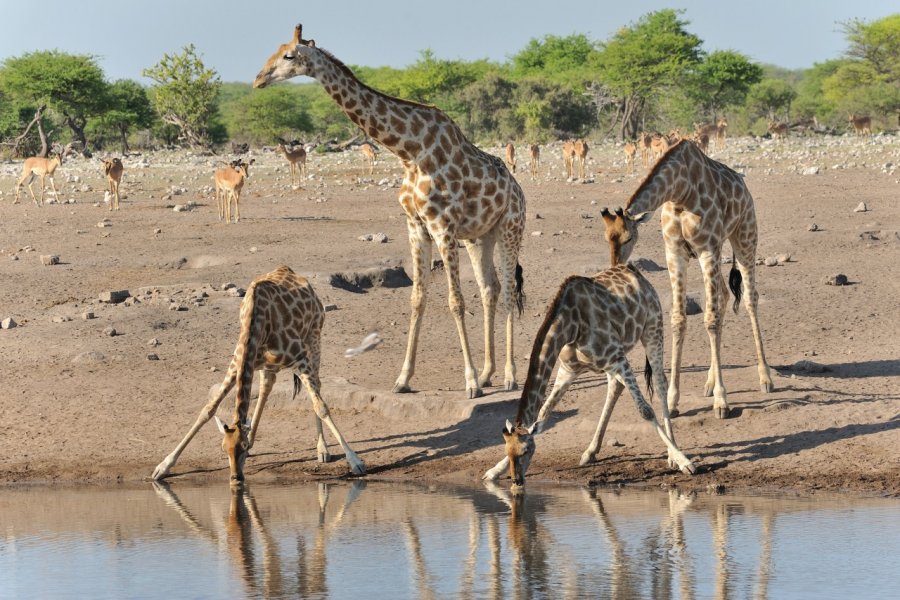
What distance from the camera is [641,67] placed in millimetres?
48312

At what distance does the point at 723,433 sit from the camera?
920 cm

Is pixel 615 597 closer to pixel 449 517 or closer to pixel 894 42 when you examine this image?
pixel 449 517

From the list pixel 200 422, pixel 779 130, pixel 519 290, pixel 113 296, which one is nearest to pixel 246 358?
pixel 200 422

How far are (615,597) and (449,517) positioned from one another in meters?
1.88

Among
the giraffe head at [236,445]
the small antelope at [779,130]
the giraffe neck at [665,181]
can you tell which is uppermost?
the small antelope at [779,130]

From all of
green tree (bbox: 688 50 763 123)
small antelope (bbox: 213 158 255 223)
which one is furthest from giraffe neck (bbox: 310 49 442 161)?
green tree (bbox: 688 50 763 123)

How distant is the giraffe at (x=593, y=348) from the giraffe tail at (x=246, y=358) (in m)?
1.60

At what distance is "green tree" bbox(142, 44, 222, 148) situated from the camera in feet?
157

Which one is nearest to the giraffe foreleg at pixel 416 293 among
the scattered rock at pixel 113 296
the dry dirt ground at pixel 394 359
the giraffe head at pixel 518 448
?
the dry dirt ground at pixel 394 359

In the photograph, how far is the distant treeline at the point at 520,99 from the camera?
151ft

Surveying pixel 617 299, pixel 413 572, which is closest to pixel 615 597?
pixel 413 572

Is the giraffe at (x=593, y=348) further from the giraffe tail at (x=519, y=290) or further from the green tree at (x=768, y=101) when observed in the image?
the green tree at (x=768, y=101)

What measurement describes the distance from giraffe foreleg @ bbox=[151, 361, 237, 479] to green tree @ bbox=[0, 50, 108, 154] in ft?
121

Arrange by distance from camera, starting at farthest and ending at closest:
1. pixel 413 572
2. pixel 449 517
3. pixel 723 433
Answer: pixel 723 433 < pixel 449 517 < pixel 413 572
